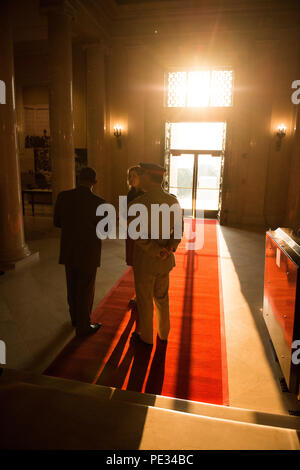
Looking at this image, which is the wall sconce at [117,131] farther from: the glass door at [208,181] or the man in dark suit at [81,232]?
the man in dark suit at [81,232]

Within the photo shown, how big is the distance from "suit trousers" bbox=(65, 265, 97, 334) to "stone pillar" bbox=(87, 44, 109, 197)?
6.93m

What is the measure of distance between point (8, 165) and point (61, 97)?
2.72 metres

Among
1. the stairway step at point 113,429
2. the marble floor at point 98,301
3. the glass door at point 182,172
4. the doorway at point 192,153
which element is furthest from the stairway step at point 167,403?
the glass door at point 182,172

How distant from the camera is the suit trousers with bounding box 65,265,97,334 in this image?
331 cm

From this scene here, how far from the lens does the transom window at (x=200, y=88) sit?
1019 centimetres

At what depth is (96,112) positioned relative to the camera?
9875 millimetres

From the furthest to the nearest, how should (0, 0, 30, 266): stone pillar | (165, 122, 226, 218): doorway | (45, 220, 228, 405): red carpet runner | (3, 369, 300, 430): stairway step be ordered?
1. (165, 122, 226, 218): doorway
2. (0, 0, 30, 266): stone pillar
3. (45, 220, 228, 405): red carpet runner
4. (3, 369, 300, 430): stairway step

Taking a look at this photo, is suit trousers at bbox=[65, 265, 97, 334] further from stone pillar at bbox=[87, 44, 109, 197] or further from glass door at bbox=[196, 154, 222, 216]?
glass door at bbox=[196, 154, 222, 216]

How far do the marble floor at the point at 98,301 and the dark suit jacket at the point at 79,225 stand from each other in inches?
36.7

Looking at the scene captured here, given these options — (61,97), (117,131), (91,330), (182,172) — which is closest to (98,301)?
(91,330)

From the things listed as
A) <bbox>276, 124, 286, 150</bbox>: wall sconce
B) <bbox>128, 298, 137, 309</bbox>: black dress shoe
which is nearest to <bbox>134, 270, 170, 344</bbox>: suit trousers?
<bbox>128, 298, 137, 309</bbox>: black dress shoe

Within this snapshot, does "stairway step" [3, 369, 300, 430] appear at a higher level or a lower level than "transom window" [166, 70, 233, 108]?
lower

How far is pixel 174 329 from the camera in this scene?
3.68 m
